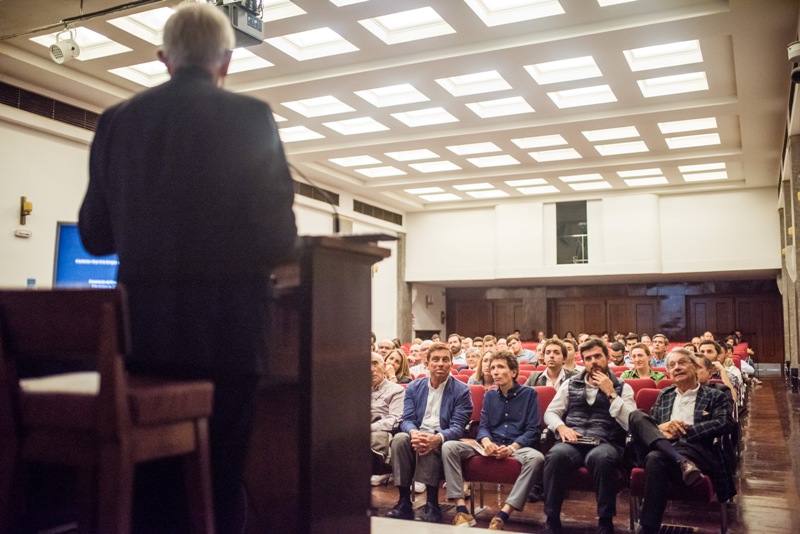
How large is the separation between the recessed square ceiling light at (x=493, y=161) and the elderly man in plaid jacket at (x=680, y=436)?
9180 millimetres

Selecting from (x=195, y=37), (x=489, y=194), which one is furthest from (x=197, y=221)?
(x=489, y=194)

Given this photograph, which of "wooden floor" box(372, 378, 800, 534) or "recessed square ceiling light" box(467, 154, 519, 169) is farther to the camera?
"recessed square ceiling light" box(467, 154, 519, 169)

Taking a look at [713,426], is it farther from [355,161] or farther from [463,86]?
[355,161]

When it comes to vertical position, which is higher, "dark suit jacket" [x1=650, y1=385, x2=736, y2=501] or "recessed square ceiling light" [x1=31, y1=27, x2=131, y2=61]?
"recessed square ceiling light" [x1=31, y1=27, x2=131, y2=61]

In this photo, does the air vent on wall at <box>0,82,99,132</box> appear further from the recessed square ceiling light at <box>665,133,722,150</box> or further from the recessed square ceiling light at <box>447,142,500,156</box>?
the recessed square ceiling light at <box>665,133,722,150</box>

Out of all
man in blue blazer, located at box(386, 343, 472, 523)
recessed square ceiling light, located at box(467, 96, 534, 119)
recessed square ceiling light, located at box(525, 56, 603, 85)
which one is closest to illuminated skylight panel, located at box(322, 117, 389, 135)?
recessed square ceiling light, located at box(467, 96, 534, 119)

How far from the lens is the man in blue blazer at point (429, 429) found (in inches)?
186

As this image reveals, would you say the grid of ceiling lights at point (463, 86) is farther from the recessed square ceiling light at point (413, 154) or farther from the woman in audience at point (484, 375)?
the woman in audience at point (484, 375)

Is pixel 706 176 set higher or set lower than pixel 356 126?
lower

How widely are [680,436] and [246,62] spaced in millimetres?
7032

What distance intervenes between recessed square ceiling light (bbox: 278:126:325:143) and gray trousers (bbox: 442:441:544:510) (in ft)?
25.6

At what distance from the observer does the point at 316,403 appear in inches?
72.0

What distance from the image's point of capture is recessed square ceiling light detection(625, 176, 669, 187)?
15211mm

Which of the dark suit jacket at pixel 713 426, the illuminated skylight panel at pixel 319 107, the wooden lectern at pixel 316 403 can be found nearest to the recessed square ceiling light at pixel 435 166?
the illuminated skylight panel at pixel 319 107
